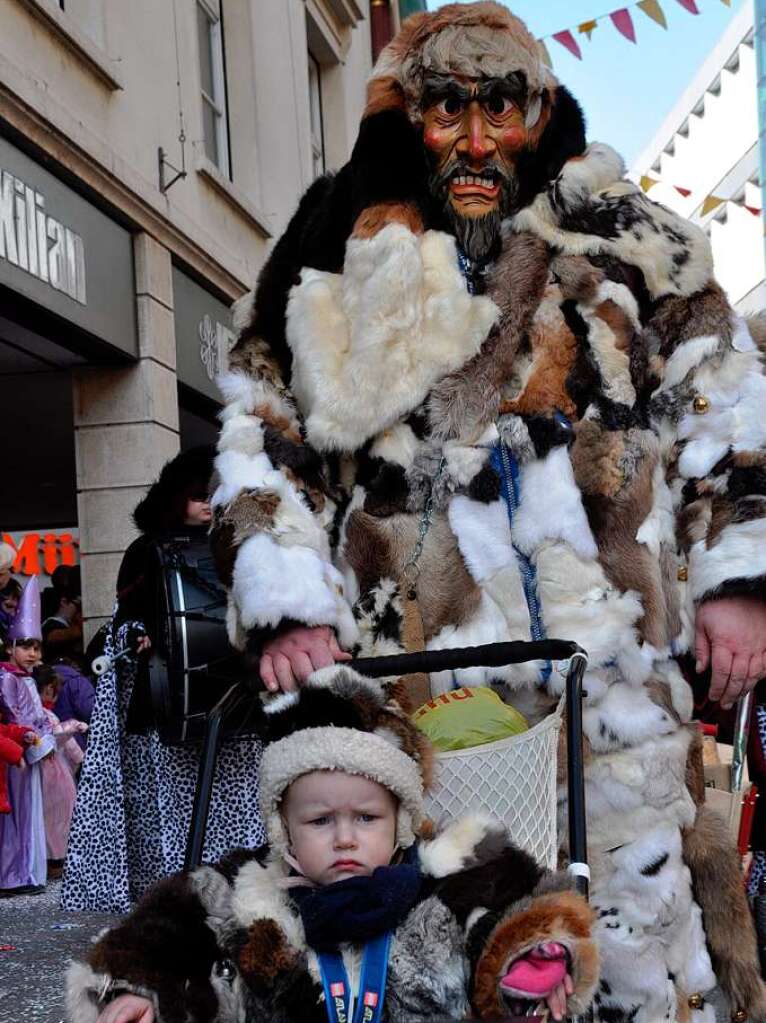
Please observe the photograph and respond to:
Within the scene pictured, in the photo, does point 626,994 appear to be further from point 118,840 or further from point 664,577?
point 118,840

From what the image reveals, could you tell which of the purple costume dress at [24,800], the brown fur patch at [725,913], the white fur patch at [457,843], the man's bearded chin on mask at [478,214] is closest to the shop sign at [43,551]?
the purple costume dress at [24,800]

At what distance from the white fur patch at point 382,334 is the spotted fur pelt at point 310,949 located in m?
0.88

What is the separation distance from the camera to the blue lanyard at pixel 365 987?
2389 millimetres

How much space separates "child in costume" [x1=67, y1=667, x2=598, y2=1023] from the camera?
229 cm

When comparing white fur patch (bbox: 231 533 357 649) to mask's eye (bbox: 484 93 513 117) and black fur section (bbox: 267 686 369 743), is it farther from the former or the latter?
mask's eye (bbox: 484 93 513 117)

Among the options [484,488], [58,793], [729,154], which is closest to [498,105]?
[484,488]

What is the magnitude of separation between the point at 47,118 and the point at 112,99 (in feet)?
4.64

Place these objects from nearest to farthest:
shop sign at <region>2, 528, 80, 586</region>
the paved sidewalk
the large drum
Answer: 1. the paved sidewalk
2. the large drum
3. shop sign at <region>2, 528, 80, 586</region>

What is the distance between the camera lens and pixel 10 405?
12.1 metres

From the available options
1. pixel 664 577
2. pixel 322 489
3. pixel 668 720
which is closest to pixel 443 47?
pixel 322 489

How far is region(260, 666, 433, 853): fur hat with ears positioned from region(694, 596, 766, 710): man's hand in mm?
623

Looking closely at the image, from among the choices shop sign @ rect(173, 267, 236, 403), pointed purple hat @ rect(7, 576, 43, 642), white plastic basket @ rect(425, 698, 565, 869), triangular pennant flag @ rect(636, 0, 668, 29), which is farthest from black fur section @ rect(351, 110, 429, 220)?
triangular pennant flag @ rect(636, 0, 668, 29)

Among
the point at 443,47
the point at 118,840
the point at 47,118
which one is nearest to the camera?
the point at 443,47

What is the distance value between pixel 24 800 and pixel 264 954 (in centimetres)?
541
